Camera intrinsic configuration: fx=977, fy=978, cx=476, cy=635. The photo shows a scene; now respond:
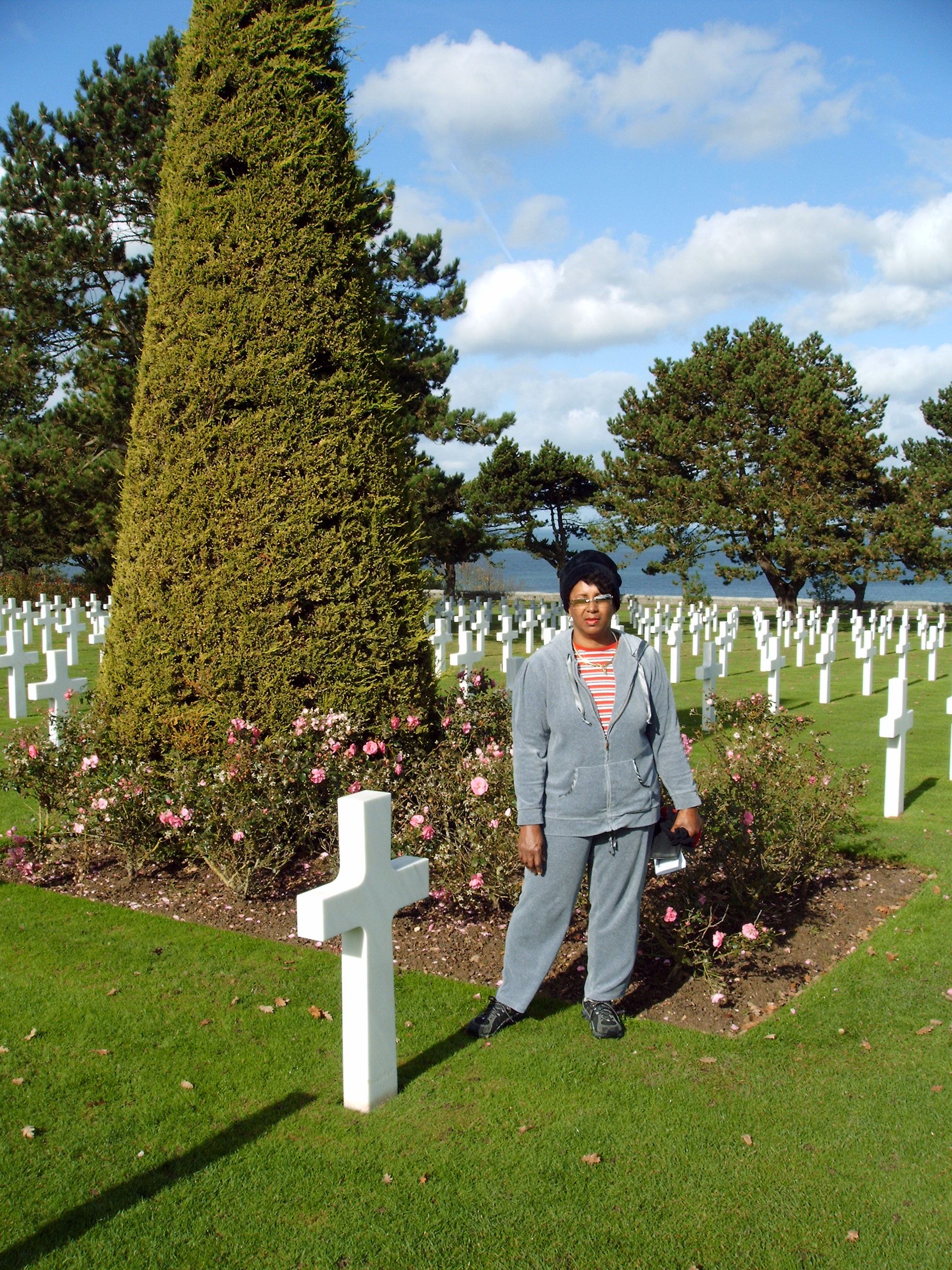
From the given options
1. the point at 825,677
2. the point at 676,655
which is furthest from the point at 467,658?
the point at 825,677

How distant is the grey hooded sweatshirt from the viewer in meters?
3.42

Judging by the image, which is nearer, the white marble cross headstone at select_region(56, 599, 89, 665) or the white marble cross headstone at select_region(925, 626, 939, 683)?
the white marble cross headstone at select_region(56, 599, 89, 665)

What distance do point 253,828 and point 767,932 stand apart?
8.10 feet

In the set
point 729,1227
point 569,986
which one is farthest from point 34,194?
point 729,1227

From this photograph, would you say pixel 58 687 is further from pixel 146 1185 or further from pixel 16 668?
pixel 146 1185

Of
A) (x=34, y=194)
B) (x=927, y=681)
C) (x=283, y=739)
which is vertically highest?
(x=34, y=194)

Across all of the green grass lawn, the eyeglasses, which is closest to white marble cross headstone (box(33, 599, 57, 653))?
the green grass lawn

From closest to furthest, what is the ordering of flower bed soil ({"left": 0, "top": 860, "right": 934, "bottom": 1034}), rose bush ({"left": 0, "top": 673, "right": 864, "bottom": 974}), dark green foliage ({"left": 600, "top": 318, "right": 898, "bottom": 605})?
flower bed soil ({"left": 0, "top": 860, "right": 934, "bottom": 1034}) → rose bush ({"left": 0, "top": 673, "right": 864, "bottom": 974}) → dark green foliage ({"left": 600, "top": 318, "right": 898, "bottom": 605})

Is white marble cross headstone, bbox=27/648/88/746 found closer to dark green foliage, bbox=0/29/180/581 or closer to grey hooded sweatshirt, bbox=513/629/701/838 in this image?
grey hooded sweatshirt, bbox=513/629/701/838

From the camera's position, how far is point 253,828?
4.86 meters

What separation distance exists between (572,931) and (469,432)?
2206 cm

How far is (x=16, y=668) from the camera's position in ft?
37.2

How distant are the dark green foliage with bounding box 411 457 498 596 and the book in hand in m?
19.7

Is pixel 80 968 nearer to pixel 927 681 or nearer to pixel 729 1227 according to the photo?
pixel 729 1227
